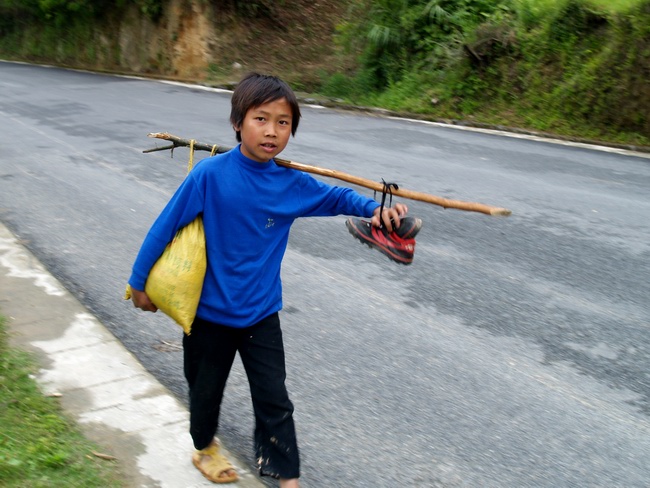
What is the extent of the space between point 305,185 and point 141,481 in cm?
139

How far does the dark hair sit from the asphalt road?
62.5 inches

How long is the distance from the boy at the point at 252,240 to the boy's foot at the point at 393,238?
0.04m

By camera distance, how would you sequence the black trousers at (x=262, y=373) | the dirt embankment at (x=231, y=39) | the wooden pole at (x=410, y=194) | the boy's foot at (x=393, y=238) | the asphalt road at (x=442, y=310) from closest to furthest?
the wooden pole at (x=410, y=194)
the boy's foot at (x=393, y=238)
the black trousers at (x=262, y=373)
the asphalt road at (x=442, y=310)
the dirt embankment at (x=231, y=39)

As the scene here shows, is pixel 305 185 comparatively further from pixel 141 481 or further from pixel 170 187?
pixel 170 187

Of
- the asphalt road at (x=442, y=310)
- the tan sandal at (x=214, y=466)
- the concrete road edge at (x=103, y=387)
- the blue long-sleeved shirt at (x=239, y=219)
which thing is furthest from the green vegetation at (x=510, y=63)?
the tan sandal at (x=214, y=466)

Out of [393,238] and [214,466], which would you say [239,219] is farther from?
[214,466]

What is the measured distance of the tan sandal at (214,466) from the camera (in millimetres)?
3365

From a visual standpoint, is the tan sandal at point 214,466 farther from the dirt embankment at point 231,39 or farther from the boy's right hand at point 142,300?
the dirt embankment at point 231,39

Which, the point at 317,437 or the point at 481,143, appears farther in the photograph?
the point at 481,143

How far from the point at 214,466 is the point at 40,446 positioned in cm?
73

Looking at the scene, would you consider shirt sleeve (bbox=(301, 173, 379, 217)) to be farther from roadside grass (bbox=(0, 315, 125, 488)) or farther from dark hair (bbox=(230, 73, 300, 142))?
roadside grass (bbox=(0, 315, 125, 488))

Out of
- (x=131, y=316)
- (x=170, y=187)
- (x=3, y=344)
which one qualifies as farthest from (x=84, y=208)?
(x=3, y=344)

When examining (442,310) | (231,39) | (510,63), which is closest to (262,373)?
(442,310)

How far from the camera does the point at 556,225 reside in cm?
781
